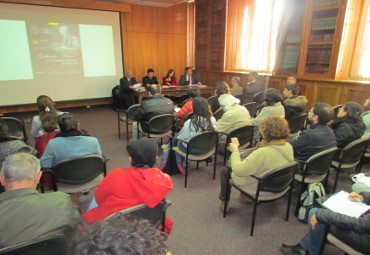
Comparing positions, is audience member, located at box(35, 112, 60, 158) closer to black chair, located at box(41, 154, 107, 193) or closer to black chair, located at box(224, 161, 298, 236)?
black chair, located at box(41, 154, 107, 193)

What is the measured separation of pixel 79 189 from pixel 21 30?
5.70 metres

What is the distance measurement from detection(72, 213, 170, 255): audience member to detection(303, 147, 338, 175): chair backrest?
206 cm

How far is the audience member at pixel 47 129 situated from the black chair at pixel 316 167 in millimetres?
2639

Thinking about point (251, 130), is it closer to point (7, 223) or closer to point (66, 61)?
point (7, 223)

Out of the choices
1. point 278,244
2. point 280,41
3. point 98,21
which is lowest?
point 278,244

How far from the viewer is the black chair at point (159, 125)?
3791 mm

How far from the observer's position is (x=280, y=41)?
6.44 meters

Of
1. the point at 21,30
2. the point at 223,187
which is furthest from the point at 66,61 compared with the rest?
the point at 223,187

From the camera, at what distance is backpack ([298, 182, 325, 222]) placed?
7.82ft

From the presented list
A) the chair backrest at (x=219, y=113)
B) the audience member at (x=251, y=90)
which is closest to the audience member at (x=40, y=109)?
the chair backrest at (x=219, y=113)

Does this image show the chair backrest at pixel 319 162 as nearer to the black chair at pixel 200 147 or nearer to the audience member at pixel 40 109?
the black chair at pixel 200 147

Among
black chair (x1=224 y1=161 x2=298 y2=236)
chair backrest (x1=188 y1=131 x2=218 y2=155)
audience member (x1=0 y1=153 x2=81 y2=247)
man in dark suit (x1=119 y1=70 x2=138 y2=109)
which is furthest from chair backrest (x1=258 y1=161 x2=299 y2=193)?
man in dark suit (x1=119 y1=70 x2=138 y2=109)

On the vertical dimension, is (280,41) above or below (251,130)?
above

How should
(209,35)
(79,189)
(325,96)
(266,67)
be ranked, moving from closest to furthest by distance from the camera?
1. (79,189)
2. (325,96)
3. (266,67)
4. (209,35)
